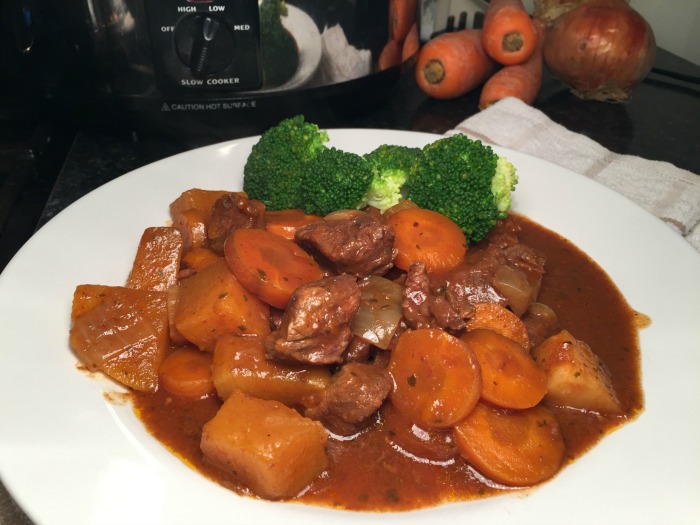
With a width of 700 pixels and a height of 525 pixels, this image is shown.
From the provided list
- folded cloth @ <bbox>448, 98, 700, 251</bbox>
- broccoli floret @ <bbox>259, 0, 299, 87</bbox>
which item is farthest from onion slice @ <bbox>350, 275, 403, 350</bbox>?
folded cloth @ <bbox>448, 98, 700, 251</bbox>

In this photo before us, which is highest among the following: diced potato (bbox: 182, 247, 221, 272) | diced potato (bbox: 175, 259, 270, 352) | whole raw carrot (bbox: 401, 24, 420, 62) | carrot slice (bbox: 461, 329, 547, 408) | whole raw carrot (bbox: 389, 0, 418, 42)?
whole raw carrot (bbox: 389, 0, 418, 42)

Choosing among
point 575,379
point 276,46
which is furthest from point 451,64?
point 575,379

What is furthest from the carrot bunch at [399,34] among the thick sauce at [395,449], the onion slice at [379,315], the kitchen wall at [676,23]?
the kitchen wall at [676,23]

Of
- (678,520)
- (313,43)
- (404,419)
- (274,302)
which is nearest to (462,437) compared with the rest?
(404,419)

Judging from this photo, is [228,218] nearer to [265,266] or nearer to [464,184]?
[265,266]

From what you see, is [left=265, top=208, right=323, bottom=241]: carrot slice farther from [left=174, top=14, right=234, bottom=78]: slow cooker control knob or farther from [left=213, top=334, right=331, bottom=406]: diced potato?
[left=174, top=14, right=234, bottom=78]: slow cooker control knob

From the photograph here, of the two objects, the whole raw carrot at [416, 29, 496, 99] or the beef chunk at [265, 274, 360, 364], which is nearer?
the beef chunk at [265, 274, 360, 364]

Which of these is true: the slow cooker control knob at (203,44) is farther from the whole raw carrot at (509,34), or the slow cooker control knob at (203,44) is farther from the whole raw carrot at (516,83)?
the whole raw carrot at (509,34)
